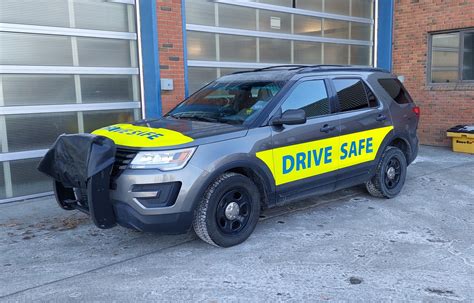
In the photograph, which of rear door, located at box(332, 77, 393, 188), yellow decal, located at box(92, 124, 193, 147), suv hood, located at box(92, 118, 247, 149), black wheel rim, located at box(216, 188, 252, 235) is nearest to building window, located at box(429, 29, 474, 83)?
rear door, located at box(332, 77, 393, 188)

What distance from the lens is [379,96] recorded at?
18.6ft

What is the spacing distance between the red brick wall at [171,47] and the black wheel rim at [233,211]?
3631 millimetres

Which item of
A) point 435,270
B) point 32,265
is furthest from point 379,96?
point 32,265

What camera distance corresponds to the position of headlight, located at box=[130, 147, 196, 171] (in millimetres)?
3773

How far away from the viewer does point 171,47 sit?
24.2 feet

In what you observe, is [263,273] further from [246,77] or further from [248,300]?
[246,77]

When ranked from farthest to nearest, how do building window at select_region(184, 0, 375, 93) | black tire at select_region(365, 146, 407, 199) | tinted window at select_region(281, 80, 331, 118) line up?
building window at select_region(184, 0, 375, 93), black tire at select_region(365, 146, 407, 199), tinted window at select_region(281, 80, 331, 118)

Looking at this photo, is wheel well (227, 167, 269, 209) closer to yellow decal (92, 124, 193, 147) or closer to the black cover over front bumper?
yellow decal (92, 124, 193, 147)

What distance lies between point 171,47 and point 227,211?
13.5 ft

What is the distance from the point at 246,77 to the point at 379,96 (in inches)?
71.5

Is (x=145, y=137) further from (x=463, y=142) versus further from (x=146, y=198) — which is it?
(x=463, y=142)

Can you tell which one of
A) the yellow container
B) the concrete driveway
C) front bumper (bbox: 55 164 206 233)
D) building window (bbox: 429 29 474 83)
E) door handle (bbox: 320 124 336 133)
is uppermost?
building window (bbox: 429 29 474 83)

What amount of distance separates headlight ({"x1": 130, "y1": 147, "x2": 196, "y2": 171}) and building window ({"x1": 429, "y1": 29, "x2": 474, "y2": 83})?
8.58m

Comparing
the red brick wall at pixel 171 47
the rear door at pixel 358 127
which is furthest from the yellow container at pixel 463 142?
the red brick wall at pixel 171 47
